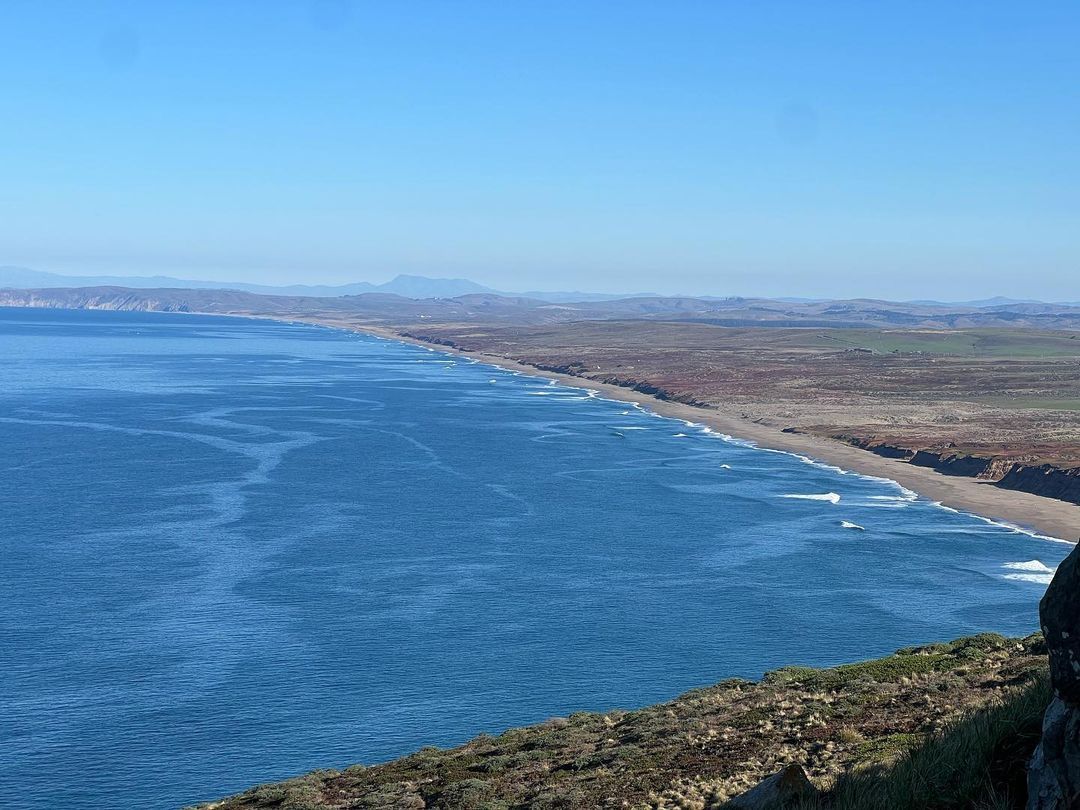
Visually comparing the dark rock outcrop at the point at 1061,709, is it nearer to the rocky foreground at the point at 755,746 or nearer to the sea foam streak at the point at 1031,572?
the rocky foreground at the point at 755,746

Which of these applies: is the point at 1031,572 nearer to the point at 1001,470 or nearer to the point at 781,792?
the point at 1001,470

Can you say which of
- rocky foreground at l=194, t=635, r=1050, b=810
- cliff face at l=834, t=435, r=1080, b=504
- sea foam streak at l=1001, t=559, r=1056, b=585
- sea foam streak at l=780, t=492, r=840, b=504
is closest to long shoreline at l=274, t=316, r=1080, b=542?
cliff face at l=834, t=435, r=1080, b=504

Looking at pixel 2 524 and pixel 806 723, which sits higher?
pixel 806 723

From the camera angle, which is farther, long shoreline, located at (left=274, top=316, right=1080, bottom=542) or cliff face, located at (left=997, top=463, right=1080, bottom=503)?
cliff face, located at (left=997, top=463, right=1080, bottom=503)

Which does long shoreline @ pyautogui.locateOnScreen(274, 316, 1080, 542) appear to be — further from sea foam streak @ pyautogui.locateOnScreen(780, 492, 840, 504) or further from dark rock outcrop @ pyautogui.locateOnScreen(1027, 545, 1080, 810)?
dark rock outcrop @ pyautogui.locateOnScreen(1027, 545, 1080, 810)

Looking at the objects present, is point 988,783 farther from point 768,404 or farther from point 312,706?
point 768,404

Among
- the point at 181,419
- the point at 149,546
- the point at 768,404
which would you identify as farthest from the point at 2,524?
the point at 768,404
